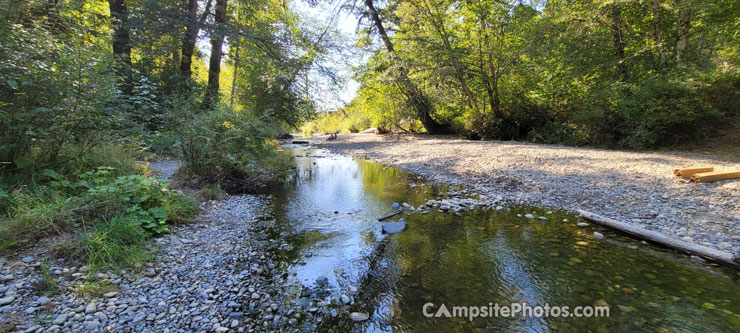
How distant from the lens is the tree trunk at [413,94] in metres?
17.3

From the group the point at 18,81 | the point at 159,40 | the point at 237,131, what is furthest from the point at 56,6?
the point at 159,40

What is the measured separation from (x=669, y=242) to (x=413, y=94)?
16.7 metres

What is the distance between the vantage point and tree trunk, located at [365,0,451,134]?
17.3 m

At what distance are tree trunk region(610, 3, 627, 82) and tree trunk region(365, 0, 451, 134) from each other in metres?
9.02

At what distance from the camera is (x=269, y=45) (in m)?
11.3

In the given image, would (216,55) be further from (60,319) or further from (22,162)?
(60,319)

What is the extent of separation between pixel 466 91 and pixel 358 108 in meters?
12.8

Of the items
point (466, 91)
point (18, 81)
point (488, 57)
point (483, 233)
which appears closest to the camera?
point (18, 81)

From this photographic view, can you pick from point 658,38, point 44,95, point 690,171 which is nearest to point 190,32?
point 44,95

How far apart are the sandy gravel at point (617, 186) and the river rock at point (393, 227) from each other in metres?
2.63

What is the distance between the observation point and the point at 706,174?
5211mm

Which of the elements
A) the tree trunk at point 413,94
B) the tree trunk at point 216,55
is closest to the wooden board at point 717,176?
the tree trunk at point 413,94

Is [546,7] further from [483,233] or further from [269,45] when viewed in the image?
[483,233]

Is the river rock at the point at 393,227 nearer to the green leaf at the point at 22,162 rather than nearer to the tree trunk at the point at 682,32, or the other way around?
the green leaf at the point at 22,162
